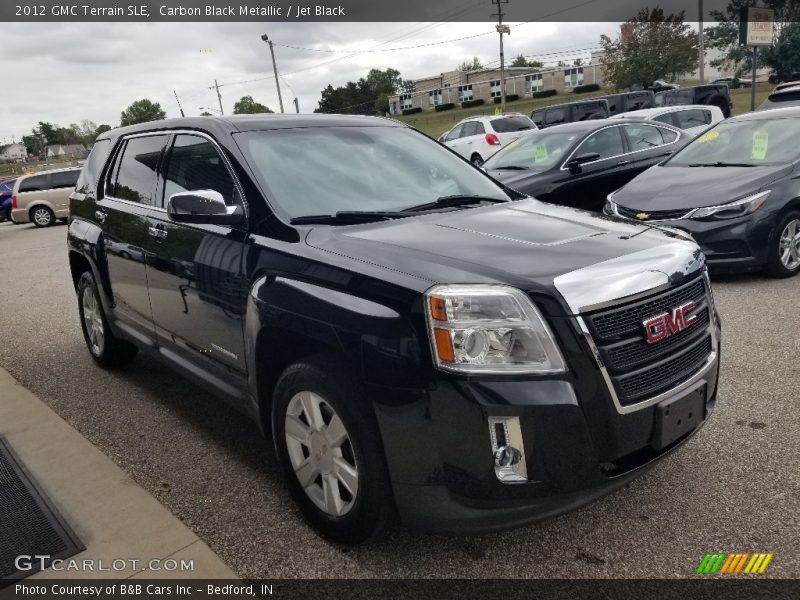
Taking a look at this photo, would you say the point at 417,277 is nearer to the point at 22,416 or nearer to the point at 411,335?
the point at 411,335

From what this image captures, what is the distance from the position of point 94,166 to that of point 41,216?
1890 centimetres

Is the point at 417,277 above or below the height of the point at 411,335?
above

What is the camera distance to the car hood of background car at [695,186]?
20.7 ft

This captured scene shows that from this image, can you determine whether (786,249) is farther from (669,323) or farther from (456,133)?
(456,133)

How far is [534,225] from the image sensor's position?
296 cm

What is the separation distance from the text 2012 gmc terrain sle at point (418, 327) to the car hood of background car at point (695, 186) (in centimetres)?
346

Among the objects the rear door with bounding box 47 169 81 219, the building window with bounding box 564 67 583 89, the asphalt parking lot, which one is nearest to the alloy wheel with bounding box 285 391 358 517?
the asphalt parking lot

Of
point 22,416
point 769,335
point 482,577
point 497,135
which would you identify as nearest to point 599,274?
point 482,577

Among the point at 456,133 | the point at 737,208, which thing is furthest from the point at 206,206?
the point at 456,133

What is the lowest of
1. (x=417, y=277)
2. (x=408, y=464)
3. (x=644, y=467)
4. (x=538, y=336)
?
(x=644, y=467)

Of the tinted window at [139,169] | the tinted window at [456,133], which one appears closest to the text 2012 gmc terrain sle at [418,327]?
the tinted window at [139,169]

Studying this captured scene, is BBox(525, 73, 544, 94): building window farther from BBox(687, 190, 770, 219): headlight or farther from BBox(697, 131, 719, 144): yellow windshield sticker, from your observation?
BBox(687, 190, 770, 219): headlight

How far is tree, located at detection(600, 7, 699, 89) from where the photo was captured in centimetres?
5394

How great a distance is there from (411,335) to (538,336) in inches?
16.6
